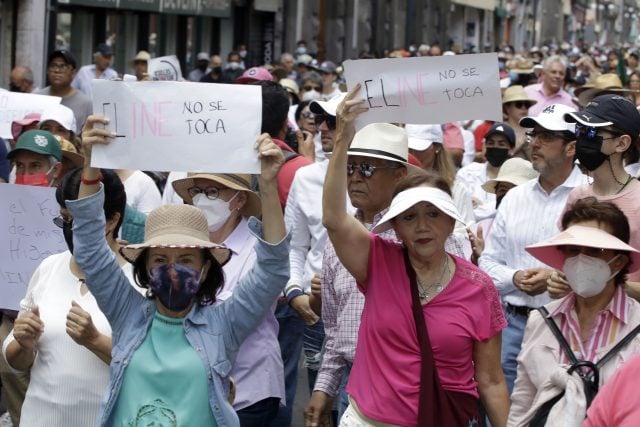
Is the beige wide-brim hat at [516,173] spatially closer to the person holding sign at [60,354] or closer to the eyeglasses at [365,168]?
the eyeglasses at [365,168]

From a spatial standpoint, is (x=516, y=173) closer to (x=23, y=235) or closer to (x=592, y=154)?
(x=592, y=154)

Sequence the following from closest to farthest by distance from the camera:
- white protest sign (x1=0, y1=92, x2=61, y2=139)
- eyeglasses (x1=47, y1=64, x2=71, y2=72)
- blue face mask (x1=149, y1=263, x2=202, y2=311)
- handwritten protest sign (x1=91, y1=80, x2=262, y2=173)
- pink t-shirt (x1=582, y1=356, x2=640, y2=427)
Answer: pink t-shirt (x1=582, y1=356, x2=640, y2=427) < blue face mask (x1=149, y1=263, x2=202, y2=311) < handwritten protest sign (x1=91, y1=80, x2=262, y2=173) < white protest sign (x1=0, y1=92, x2=61, y2=139) < eyeglasses (x1=47, y1=64, x2=71, y2=72)

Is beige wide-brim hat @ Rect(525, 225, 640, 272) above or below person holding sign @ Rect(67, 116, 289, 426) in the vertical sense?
above

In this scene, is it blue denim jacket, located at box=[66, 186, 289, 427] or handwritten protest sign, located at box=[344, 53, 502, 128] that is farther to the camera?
handwritten protest sign, located at box=[344, 53, 502, 128]

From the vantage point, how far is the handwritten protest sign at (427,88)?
16.4ft

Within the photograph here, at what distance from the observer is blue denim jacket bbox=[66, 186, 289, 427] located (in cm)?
473

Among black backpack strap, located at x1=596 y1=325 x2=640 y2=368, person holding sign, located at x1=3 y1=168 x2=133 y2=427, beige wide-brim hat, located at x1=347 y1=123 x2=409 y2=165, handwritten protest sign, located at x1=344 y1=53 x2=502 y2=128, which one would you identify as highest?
handwritten protest sign, located at x1=344 y1=53 x2=502 y2=128

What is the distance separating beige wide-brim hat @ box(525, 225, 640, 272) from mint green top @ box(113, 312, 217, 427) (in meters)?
1.21

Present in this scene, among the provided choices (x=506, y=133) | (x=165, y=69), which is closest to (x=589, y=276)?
(x=506, y=133)

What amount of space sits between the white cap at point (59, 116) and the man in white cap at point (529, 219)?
340 cm

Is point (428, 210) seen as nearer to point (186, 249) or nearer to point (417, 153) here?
point (186, 249)

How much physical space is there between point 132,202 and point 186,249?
2681mm

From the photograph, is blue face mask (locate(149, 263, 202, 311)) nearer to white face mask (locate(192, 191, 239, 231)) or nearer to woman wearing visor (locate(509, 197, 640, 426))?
woman wearing visor (locate(509, 197, 640, 426))

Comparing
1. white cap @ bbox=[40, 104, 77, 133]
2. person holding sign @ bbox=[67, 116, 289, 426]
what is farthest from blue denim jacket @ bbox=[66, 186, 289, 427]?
white cap @ bbox=[40, 104, 77, 133]
